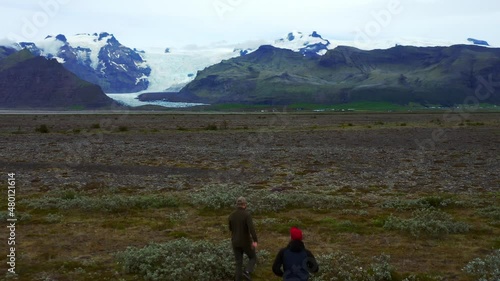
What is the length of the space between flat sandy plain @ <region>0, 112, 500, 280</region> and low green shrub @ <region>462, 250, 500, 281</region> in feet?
1.23

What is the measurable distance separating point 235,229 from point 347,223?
9.12m

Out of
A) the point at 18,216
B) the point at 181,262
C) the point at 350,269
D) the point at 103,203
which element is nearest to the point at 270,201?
the point at 103,203

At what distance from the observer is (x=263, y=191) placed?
30.4 metres

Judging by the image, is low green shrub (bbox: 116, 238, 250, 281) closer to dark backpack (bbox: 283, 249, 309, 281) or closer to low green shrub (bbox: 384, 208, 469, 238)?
dark backpack (bbox: 283, 249, 309, 281)

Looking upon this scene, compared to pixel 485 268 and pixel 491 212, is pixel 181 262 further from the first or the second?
pixel 491 212

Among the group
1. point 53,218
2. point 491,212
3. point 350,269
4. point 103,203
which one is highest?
point 491,212

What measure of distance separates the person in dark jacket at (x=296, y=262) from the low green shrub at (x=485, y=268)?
687 cm

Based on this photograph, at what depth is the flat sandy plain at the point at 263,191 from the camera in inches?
714

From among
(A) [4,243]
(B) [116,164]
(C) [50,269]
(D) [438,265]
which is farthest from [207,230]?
(B) [116,164]

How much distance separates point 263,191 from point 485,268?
53.8 feet

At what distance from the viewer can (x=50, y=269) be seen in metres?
16.4

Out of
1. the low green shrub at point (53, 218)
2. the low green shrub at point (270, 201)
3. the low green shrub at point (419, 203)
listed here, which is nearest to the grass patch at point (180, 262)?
the low green shrub at point (53, 218)

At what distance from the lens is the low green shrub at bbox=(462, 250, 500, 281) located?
15116 mm

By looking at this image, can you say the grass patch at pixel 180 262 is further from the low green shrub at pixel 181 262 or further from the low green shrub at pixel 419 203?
the low green shrub at pixel 419 203
